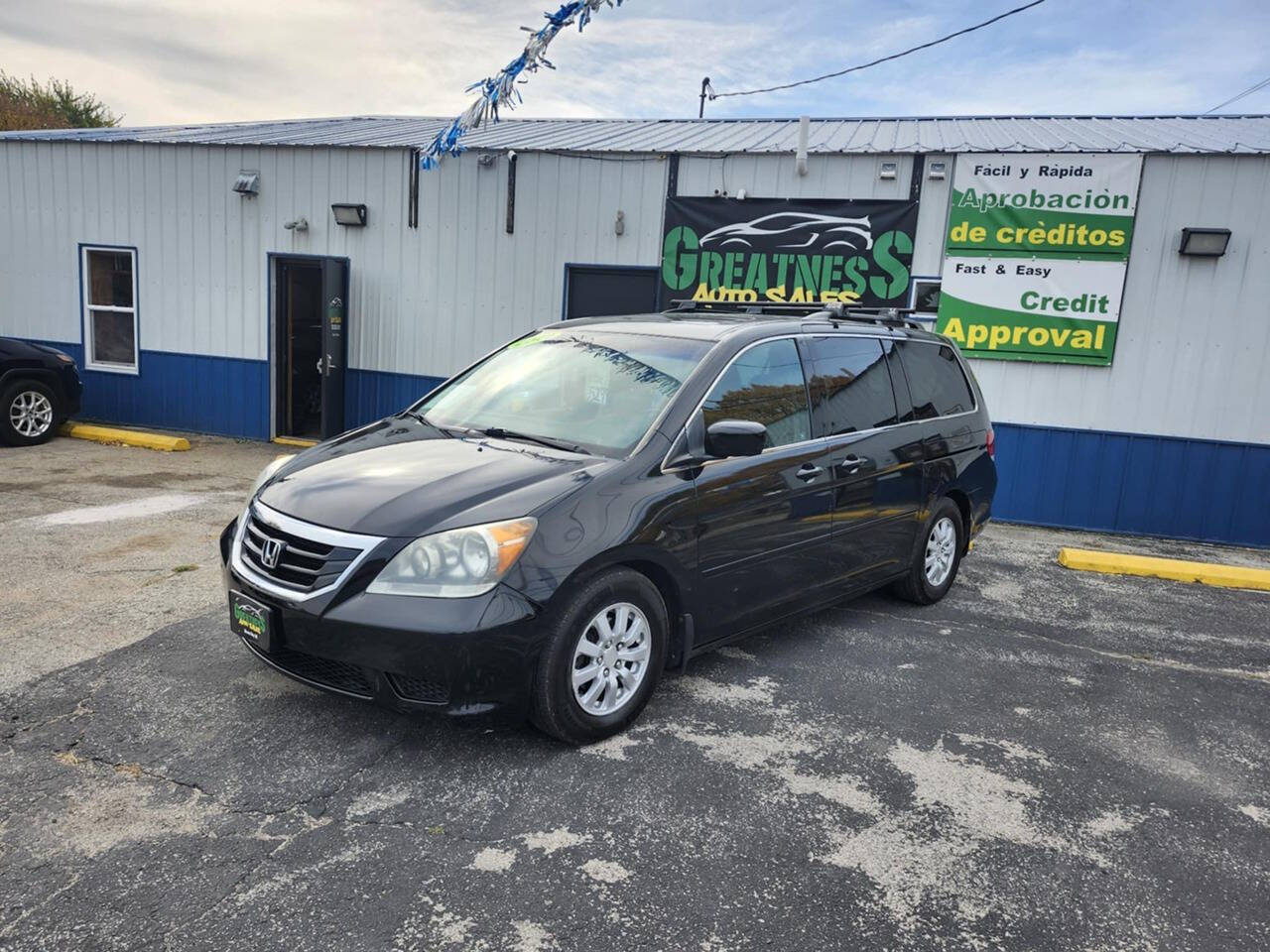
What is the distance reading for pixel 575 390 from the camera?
4211 millimetres

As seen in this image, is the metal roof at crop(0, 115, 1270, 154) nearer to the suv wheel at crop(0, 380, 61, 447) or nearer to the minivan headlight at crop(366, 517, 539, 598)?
the suv wheel at crop(0, 380, 61, 447)

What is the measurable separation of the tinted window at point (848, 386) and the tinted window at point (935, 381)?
307mm

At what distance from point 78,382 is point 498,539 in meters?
9.01

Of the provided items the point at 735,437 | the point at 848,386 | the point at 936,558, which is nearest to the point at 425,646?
the point at 735,437

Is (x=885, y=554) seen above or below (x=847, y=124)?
below

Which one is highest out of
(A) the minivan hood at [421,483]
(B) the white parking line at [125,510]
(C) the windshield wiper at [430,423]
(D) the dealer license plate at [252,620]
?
(C) the windshield wiper at [430,423]

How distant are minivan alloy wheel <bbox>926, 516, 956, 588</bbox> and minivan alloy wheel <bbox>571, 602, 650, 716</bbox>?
102 inches

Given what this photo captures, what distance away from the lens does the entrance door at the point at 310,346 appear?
10500mm

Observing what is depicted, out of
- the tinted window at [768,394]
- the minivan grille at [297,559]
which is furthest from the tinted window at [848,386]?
the minivan grille at [297,559]

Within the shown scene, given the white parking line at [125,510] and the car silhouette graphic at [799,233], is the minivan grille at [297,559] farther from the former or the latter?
the car silhouette graphic at [799,233]

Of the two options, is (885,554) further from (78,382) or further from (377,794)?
(78,382)

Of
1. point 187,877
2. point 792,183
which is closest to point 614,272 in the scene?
point 792,183

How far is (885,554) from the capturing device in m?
5.09

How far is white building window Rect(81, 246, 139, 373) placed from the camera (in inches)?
454
